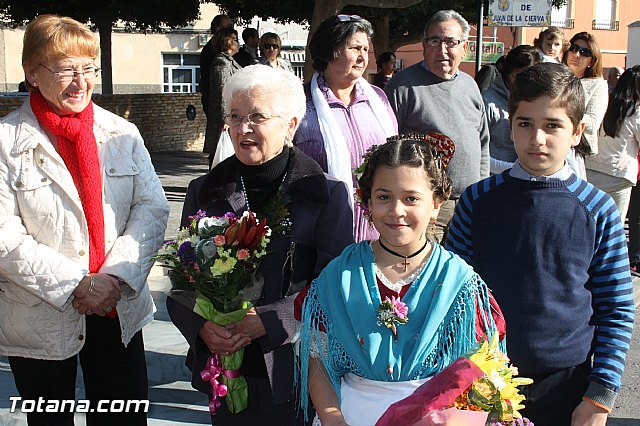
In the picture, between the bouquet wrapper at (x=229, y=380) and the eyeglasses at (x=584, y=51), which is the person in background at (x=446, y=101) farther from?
the eyeglasses at (x=584, y=51)

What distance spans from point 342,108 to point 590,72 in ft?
12.0

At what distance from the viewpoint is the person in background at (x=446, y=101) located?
4801 mm

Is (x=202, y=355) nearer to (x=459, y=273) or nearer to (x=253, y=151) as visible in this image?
(x=253, y=151)

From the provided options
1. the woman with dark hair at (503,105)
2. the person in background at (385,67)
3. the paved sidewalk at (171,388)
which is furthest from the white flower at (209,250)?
the person in background at (385,67)

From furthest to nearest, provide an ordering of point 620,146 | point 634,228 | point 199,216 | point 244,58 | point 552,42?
point 244,58, point 634,228, point 620,146, point 552,42, point 199,216

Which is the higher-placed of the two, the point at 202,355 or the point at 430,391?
the point at 430,391

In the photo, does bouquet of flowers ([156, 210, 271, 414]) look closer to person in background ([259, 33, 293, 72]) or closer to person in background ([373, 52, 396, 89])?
person in background ([259, 33, 293, 72])

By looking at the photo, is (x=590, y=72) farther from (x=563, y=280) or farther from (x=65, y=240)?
(x=65, y=240)

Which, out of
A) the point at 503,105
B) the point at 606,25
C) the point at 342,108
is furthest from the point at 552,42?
the point at 606,25

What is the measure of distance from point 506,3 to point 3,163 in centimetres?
1047

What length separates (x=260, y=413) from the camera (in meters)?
3.21

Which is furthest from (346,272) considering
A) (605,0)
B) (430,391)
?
(605,0)

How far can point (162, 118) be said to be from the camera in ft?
68.3

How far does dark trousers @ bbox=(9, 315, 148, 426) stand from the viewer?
11.3 feet
